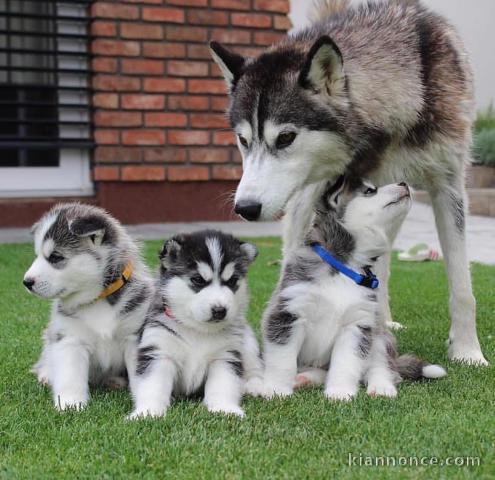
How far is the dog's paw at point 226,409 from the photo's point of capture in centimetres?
290

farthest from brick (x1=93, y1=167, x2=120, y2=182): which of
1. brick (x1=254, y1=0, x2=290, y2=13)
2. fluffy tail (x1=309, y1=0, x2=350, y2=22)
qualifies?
fluffy tail (x1=309, y1=0, x2=350, y2=22)

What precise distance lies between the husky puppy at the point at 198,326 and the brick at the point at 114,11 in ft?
18.4

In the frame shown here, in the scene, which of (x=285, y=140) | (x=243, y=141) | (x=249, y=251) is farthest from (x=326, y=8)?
(x=249, y=251)

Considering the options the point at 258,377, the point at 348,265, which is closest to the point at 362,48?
the point at 348,265

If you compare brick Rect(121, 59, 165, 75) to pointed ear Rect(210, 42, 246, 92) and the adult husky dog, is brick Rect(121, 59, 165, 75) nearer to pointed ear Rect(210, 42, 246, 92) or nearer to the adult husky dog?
the adult husky dog

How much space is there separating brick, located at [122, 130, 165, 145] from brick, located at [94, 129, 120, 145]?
11cm

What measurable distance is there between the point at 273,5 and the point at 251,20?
0.33 m

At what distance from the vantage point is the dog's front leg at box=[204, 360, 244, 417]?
299 cm

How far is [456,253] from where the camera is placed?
4141mm

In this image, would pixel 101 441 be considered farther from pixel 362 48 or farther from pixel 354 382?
pixel 362 48

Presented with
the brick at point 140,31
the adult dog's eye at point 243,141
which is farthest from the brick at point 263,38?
the adult dog's eye at point 243,141

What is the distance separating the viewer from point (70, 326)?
10.9 feet

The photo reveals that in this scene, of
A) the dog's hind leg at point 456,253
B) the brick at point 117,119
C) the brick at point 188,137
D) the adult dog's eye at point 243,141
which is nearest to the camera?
the adult dog's eye at point 243,141

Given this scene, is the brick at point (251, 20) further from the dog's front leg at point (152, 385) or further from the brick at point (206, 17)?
the dog's front leg at point (152, 385)
